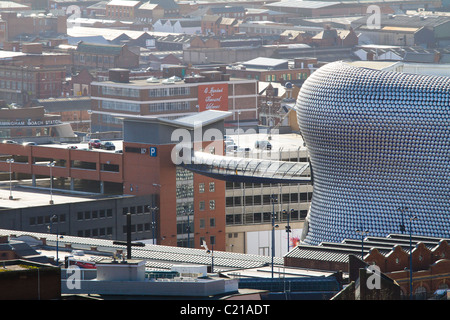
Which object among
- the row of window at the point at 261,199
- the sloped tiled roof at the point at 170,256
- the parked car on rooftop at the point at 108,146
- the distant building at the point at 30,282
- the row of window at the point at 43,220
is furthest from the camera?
the parked car on rooftop at the point at 108,146

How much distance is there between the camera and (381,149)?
15212 centimetres

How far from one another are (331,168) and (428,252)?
2701 cm

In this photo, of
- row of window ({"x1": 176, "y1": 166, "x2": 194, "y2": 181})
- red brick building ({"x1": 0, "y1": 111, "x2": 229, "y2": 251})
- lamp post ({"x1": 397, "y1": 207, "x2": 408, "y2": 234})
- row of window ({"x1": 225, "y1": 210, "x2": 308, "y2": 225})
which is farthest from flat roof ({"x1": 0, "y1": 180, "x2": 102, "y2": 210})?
lamp post ({"x1": 397, "y1": 207, "x2": 408, "y2": 234})

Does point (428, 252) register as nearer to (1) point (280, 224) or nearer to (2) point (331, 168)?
(2) point (331, 168)

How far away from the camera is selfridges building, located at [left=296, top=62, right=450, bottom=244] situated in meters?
150

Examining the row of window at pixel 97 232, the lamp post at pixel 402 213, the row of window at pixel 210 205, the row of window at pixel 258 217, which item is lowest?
the row of window at pixel 258 217

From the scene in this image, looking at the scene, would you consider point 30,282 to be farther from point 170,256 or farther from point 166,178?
point 166,178

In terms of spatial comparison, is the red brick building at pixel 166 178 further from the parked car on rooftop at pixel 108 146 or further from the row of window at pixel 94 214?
the parked car on rooftop at pixel 108 146

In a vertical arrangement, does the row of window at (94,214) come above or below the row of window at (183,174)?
below

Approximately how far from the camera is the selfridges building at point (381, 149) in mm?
150125

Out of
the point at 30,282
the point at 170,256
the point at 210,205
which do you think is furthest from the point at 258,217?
the point at 30,282

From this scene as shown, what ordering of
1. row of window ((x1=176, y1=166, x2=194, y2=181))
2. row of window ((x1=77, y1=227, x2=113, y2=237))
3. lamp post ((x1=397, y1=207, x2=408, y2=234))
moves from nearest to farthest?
lamp post ((x1=397, y1=207, x2=408, y2=234))
row of window ((x1=77, y1=227, x2=113, y2=237))
row of window ((x1=176, y1=166, x2=194, y2=181))

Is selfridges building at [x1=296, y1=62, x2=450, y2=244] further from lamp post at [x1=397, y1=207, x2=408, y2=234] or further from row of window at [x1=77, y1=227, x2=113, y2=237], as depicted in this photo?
row of window at [x1=77, y1=227, x2=113, y2=237]

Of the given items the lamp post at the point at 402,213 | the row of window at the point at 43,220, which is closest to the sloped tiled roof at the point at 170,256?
the row of window at the point at 43,220
